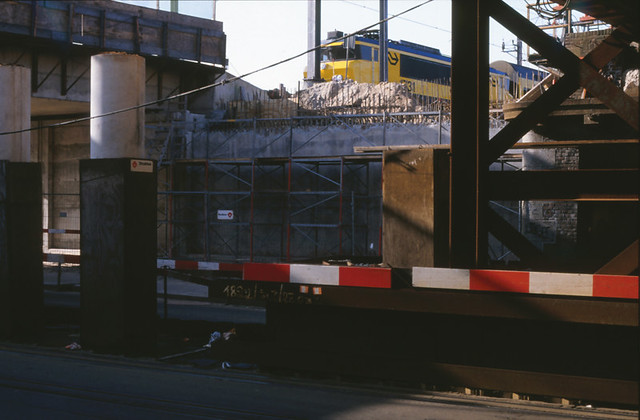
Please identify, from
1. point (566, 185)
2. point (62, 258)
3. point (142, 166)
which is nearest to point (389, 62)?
point (62, 258)

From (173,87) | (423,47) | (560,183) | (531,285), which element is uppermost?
(423,47)

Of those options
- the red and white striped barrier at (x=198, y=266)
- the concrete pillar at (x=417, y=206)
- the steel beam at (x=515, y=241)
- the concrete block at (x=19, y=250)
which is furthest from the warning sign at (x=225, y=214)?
the steel beam at (x=515, y=241)

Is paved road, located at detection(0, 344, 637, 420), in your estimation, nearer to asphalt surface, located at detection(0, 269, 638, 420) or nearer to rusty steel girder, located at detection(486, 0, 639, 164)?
asphalt surface, located at detection(0, 269, 638, 420)

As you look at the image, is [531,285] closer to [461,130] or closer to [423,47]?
[461,130]

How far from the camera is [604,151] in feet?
46.4

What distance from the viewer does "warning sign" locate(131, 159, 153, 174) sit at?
352 inches

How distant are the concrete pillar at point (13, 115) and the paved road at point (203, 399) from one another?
12.1ft

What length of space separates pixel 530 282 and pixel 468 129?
146cm

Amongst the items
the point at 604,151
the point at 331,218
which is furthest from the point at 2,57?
the point at 604,151

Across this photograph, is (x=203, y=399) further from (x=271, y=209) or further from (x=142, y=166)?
(x=271, y=209)

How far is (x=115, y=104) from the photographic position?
30.8 feet

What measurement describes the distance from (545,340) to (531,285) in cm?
58

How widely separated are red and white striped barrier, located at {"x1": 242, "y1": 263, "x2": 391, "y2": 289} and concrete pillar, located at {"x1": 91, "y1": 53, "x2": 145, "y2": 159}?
2859mm

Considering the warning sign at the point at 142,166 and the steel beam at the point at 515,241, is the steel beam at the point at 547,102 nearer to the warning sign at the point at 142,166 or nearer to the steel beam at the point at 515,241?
the steel beam at the point at 515,241
